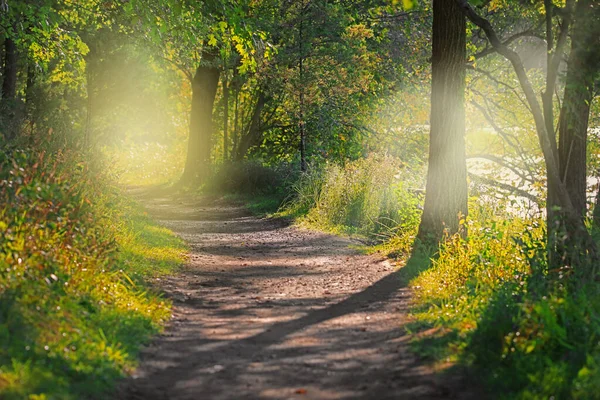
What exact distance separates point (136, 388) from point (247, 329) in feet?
7.62

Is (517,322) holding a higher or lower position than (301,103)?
lower

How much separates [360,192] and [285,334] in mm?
10413

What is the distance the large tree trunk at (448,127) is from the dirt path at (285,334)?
1.14 meters

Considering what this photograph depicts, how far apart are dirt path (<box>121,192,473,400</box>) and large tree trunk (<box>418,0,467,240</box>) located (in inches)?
44.7

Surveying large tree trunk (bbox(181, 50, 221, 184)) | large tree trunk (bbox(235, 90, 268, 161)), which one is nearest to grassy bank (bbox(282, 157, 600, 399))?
large tree trunk (bbox(235, 90, 268, 161))

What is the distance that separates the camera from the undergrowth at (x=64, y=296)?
5.68 m

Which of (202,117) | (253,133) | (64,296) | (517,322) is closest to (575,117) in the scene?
(517,322)

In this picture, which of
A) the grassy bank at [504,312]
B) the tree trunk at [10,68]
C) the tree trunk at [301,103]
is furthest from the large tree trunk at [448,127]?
the tree trunk at [10,68]

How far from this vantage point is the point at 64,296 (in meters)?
7.30

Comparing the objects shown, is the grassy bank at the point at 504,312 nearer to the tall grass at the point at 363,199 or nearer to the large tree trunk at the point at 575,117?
the large tree trunk at the point at 575,117

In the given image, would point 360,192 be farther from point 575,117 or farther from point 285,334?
point 285,334

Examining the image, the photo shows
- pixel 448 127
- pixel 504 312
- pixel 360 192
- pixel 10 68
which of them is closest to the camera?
pixel 504 312

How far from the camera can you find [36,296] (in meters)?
6.63

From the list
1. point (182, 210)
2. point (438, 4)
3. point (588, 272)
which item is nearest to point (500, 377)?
point (588, 272)
